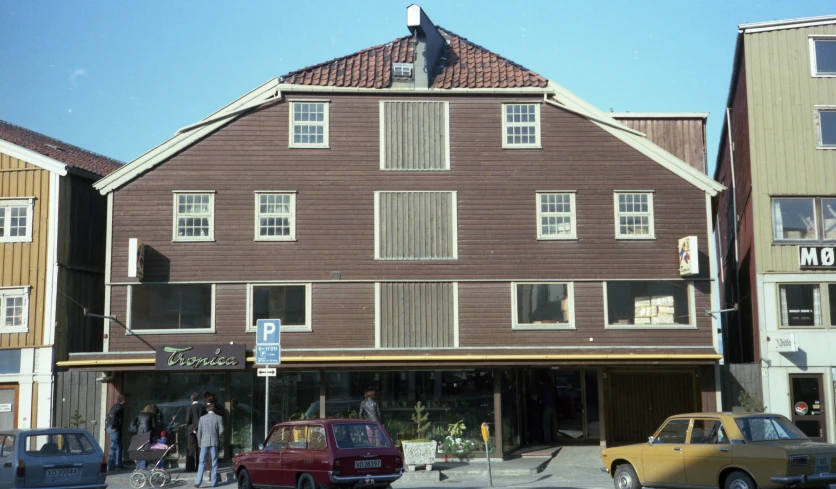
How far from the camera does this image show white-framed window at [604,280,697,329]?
27250 millimetres

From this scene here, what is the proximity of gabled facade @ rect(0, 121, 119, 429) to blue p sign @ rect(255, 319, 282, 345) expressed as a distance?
8780 mm

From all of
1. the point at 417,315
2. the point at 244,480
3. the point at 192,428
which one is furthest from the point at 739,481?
the point at 192,428

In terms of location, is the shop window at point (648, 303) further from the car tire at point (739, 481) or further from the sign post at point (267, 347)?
the car tire at point (739, 481)

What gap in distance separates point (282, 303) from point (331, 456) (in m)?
10.4

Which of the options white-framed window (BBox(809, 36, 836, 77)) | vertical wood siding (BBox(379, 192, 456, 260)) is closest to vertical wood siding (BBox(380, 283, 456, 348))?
vertical wood siding (BBox(379, 192, 456, 260))

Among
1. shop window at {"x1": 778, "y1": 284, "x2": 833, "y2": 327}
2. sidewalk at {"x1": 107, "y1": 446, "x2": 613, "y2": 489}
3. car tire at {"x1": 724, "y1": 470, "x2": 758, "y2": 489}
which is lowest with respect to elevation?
sidewalk at {"x1": 107, "y1": 446, "x2": 613, "y2": 489}

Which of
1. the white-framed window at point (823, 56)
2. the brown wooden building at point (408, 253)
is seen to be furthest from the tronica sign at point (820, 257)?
the white-framed window at point (823, 56)

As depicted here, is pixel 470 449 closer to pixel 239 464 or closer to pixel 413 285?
pixel 413 285

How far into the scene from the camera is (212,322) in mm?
27016

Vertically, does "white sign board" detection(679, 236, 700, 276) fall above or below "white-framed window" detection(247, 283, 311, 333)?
above

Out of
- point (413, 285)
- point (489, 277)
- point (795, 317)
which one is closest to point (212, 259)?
point (413, 285)

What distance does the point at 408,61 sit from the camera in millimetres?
29000

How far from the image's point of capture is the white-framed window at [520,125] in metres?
28.3

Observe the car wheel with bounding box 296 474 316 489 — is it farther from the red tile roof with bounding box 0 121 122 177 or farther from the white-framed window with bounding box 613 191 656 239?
the red tile roof with bounding box 0 121 122 177
